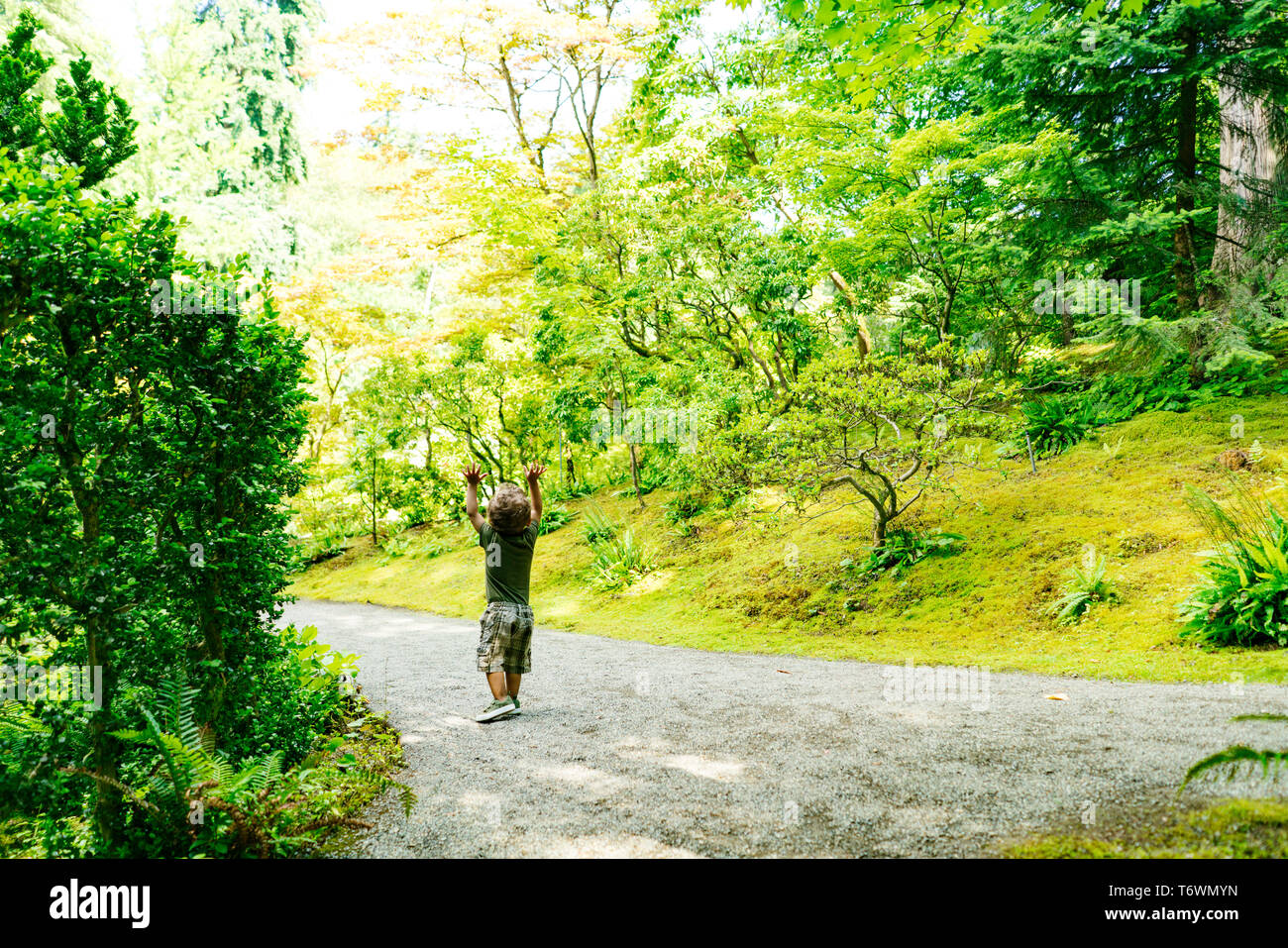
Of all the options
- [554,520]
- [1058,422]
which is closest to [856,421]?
[1058,422]

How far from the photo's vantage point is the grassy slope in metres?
6.14

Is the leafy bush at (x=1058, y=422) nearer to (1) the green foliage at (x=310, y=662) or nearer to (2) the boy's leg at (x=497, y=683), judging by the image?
(2) the boy's leg at (x=497, y=683)

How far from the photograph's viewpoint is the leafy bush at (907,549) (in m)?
8.77

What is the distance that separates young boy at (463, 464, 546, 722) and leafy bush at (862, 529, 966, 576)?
5.74m

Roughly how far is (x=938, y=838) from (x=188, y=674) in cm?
363

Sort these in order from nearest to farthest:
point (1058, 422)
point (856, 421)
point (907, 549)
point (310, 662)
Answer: point (310, 662) → point (856, 421) → point (907, 549) → point (1058, 422)

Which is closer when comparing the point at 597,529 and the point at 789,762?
the point at 789,762

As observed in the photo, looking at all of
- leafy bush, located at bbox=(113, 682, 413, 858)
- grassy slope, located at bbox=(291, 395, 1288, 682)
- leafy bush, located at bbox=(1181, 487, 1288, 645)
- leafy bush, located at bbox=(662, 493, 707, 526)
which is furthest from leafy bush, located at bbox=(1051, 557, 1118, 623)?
leafy bush, located at bbox=(662, 493, 707, 526)

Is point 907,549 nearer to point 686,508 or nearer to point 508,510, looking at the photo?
point 686,508

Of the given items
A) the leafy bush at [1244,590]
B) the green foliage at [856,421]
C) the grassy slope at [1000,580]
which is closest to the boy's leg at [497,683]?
the grassy slope at [1000,580]

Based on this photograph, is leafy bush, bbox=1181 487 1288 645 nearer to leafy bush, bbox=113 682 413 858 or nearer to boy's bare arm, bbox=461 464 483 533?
boy's bare arm, bbox=461 464 483 533

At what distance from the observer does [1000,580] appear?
25.4 ft

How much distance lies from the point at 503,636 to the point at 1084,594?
579 cm
